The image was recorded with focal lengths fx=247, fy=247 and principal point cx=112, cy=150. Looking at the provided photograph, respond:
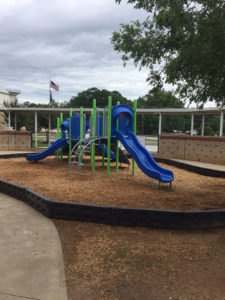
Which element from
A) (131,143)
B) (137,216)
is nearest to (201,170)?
(131,143)

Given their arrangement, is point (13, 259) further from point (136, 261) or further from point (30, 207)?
point (30, 207)

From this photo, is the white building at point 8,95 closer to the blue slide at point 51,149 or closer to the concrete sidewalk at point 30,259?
the blue slide at point 51,149

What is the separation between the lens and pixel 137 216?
4.28 m

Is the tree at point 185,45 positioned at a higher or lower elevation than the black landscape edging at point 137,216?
higher

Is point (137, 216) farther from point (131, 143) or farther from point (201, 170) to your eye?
point (201, 170)

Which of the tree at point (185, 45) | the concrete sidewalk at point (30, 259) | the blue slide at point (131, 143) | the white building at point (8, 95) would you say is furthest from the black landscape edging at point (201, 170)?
the white building at point (8, 95)

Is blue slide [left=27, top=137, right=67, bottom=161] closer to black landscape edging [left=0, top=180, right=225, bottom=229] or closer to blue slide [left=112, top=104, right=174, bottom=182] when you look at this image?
blue slide [left=112, top=104, right=174, bottom=182]

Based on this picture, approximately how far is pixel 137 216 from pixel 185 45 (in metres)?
3.06

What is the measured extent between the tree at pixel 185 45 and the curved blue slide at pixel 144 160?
266cm

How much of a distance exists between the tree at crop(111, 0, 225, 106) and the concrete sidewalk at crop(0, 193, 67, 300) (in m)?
3.58

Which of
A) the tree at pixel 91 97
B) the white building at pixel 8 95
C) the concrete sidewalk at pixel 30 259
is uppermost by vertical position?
the tree at pixel 91 97

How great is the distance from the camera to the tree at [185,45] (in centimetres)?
405

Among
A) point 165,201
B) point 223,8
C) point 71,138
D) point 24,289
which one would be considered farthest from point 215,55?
point 71,138

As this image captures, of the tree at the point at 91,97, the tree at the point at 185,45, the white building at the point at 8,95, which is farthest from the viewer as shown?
the tree at the point at 91,97
